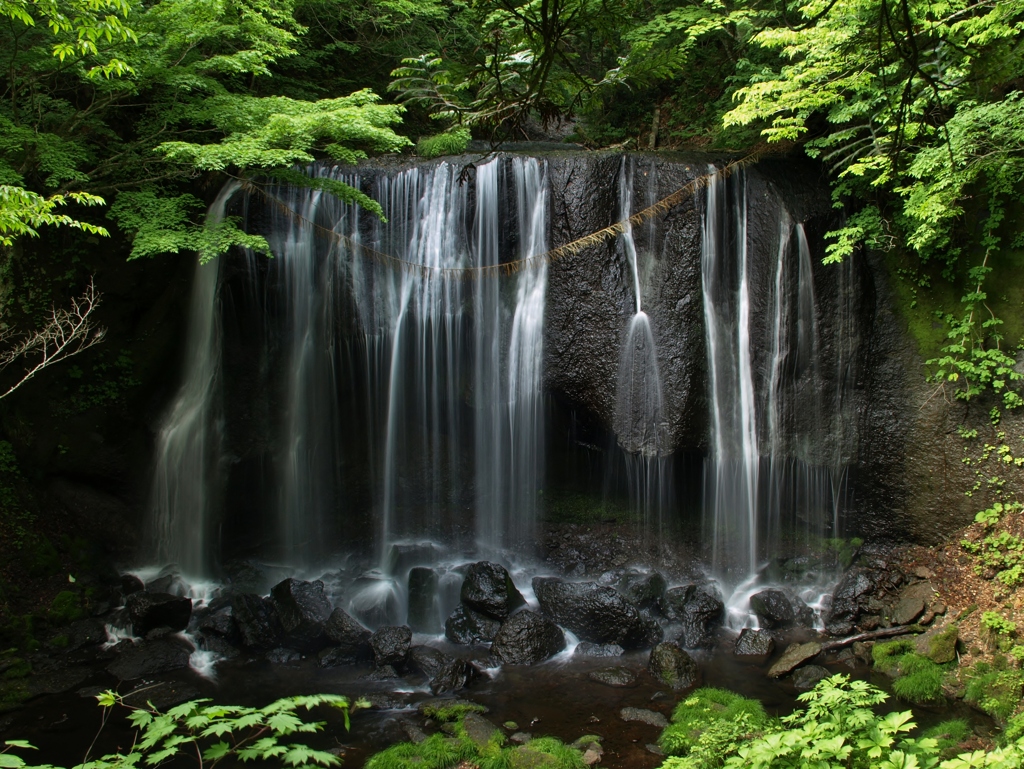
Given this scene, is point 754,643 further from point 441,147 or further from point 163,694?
point 441,147

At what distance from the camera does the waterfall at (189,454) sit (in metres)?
9.62

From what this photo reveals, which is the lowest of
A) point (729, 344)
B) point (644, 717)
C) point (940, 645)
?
point (644, 717)

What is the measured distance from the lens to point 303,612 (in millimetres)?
8195

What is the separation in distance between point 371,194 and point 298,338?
2.22 metres

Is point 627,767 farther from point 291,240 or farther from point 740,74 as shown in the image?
point 740,74

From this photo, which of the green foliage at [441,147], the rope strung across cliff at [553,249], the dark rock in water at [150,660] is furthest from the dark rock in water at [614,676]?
the green foliage at [441,147]

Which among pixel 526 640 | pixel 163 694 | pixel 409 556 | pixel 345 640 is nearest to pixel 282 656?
pixel 345 640

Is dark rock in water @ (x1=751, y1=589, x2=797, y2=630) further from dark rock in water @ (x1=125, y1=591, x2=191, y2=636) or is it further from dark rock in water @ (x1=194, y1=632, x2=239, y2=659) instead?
dark rock in water @ (x1=125, y1=591, x2=191, y2=636)

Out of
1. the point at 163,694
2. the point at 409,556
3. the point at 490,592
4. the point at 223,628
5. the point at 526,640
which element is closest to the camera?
the point at 163,694

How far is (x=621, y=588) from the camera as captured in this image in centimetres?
911

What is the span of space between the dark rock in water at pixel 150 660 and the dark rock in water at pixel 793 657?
6.24 meters

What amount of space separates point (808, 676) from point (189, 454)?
8.13 metres

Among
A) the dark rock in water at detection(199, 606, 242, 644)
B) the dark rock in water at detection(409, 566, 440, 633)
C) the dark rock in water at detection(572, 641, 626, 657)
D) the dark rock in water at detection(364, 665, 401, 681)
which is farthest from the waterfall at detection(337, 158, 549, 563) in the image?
the dark rock in water at detection(199, 606, 242, 644)

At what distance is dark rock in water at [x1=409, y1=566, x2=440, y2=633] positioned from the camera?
28.0ft
